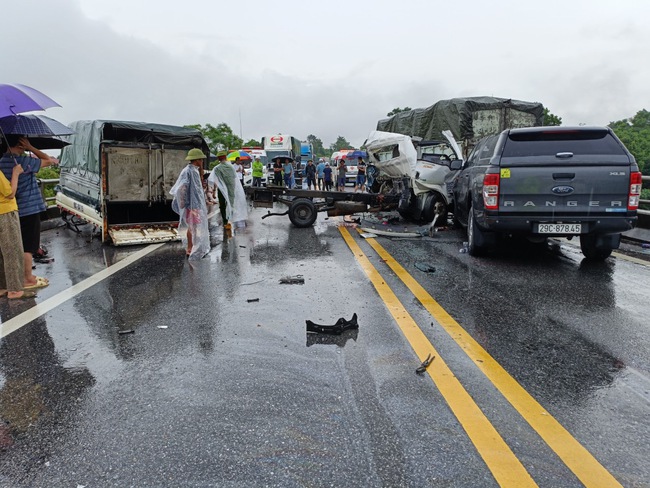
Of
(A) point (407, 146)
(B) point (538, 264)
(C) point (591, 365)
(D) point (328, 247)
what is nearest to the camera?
(C) point (591, 365)

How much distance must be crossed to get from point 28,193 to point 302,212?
19.9 feet

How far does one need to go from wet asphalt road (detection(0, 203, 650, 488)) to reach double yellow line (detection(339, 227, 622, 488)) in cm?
5

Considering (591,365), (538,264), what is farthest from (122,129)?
(591,365)

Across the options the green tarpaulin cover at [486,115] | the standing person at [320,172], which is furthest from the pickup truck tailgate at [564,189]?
the standing person at [320,172]

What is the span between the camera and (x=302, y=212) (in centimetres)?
1138

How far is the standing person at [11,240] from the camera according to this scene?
18.2ft

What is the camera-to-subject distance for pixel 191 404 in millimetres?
3023

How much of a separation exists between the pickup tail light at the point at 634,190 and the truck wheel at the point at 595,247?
Result: 724 millimetres

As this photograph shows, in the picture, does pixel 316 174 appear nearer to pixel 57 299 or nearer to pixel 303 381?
pixel 57 299

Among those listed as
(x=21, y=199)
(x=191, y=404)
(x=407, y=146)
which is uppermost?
(x=407, y=146)

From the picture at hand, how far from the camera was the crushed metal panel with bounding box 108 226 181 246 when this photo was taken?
30.0 feet

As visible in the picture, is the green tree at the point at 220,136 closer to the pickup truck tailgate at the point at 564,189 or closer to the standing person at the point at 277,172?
the standing person at the point at 277,172

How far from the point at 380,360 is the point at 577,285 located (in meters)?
Answer: 3.40

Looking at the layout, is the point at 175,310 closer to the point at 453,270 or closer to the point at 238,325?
the point at 238,325
